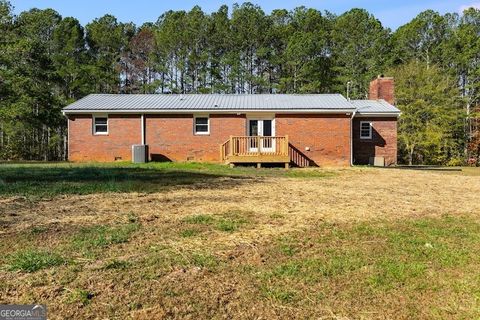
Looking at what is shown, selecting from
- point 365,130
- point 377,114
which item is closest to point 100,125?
point 365,130

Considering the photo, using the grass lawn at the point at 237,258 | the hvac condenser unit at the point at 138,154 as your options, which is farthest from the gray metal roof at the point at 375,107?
the grass lawn at the point at 237,258

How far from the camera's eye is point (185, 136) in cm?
2255

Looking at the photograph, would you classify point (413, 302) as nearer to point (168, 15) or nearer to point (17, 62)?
point (17, 62)

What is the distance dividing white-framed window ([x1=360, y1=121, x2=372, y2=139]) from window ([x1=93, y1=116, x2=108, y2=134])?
49.0 feet

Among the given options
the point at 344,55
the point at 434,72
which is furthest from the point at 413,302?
the point at 344,55

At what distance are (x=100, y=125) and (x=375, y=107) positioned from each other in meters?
16.4

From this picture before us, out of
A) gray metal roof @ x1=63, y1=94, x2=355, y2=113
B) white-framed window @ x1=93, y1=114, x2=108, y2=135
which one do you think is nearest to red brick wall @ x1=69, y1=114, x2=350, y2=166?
white-framed window @ x1=93, y1=114, x2=108, y2=135

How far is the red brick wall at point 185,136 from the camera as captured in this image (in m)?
22.5

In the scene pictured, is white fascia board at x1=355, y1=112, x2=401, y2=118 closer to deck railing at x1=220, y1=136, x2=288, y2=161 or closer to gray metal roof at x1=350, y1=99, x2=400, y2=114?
gray metal roof at x1=350, y1=99, x2=400, y2=114

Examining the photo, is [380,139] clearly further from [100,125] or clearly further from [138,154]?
[100,125]

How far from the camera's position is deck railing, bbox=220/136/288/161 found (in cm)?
2056

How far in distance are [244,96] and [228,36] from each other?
21.2m

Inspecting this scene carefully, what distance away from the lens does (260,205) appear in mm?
7875

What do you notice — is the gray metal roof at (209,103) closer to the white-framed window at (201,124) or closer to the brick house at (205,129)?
the brick house at (205,129)
